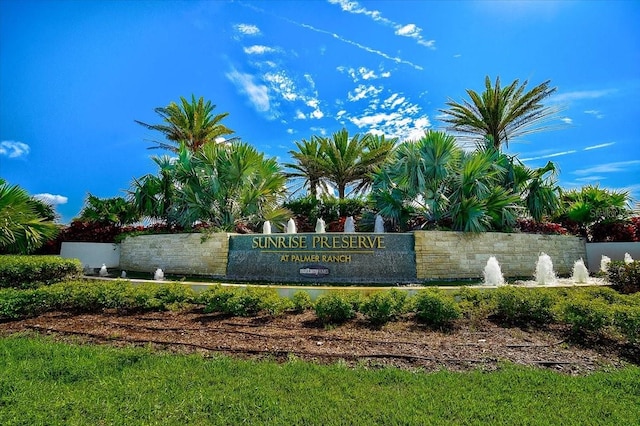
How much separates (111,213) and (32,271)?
8.72 meters

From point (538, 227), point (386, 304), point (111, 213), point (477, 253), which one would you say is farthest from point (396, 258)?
point (111, 213)

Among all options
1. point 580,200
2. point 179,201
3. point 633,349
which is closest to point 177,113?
point 179,201

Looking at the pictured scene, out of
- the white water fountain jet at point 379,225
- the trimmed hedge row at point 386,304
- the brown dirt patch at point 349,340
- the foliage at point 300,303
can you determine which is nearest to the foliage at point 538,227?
the white water fountain jet at point 379,225

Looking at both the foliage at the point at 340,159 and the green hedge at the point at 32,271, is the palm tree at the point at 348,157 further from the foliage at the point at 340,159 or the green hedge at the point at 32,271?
the green hedge at the point at 32,271

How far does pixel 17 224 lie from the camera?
10344 mm

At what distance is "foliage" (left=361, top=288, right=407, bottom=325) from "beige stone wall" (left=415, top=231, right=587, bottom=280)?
16.4 ft

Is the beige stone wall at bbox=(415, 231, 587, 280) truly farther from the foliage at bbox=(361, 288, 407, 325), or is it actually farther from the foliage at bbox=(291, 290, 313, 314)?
the foliage at bbox=(291, 290, 313, 314)

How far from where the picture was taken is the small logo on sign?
35.5 ft

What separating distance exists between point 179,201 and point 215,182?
2.19 m

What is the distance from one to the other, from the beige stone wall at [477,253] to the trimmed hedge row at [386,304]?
13.1 feet

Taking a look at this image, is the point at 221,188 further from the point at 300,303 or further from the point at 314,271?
the point at 300,303

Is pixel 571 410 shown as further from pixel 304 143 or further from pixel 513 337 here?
pixel 304 143

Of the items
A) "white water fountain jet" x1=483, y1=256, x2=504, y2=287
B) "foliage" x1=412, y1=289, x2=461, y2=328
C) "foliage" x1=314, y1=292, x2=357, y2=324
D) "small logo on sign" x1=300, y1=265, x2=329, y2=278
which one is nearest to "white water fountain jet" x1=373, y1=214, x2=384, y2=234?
"small logo on sign" x1=300, y1=265, x2=329, y2=278

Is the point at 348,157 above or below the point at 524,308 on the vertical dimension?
above
